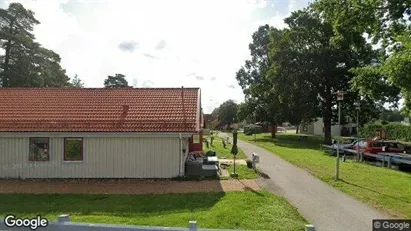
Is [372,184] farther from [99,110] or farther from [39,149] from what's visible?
[39,149]

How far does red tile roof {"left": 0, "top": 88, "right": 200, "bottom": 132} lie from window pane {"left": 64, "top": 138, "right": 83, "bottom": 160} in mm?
612

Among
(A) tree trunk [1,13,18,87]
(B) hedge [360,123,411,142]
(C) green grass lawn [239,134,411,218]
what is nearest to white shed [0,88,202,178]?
(C) green grass lawn [239,134,411,218]

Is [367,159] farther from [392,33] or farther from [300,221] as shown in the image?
[300,221]

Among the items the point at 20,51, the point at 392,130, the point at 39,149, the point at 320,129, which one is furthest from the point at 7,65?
the point at 320,129

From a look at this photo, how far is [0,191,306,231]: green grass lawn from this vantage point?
1037 centimetres

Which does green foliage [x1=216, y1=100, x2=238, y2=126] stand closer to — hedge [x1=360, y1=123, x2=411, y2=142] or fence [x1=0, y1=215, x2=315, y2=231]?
hedge [x1=360, y1=123, x2=411, y2=142]

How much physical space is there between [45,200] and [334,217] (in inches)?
394

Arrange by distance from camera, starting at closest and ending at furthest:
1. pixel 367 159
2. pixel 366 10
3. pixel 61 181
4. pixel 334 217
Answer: pixel 334 217
pixel 61 181
pixel 366 10
pixel 367 159

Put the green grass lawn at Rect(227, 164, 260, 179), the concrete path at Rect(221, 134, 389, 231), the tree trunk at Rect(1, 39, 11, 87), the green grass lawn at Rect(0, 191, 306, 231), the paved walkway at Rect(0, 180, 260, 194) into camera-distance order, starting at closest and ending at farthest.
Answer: the green grass lawn at Rect(0, 191, 306, 231) < the concrete path at Rect(221, 134, 389, 231) < the paved walkway at Rect(0, 180, 260, 194) < the green grass lawn at Rect(227, 164, 260, 179) < the tree trunk at Rect(1, 39, 11, 87)

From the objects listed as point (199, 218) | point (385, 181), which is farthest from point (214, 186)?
point (385, 181)

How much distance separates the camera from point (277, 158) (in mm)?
26672

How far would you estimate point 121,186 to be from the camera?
16.2m

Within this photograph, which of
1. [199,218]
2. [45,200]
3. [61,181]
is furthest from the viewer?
[61,181]

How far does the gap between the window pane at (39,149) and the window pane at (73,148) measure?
94 centimetres
